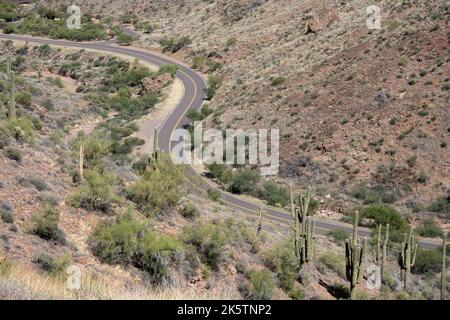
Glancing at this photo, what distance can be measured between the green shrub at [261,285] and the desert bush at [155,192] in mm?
5079

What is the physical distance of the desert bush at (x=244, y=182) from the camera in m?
50.8

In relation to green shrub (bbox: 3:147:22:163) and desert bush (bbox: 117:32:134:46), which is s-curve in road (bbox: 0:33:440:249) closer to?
desert bush (bbox: 117:32:134:46)

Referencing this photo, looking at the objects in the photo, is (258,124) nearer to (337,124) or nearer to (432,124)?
(337,124)

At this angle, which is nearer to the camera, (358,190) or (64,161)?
(64,161)


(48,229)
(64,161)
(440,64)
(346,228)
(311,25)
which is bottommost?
(346,228)

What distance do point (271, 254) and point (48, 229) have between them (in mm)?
9310

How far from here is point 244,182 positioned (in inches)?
2016

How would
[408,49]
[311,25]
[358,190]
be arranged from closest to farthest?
[358,190], [408,49], [311,25]

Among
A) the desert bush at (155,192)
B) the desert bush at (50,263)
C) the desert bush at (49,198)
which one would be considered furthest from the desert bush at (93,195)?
the desert bush at (50,263)

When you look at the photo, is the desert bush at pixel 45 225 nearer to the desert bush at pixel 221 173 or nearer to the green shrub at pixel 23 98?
the green shrub at pixel 23 98

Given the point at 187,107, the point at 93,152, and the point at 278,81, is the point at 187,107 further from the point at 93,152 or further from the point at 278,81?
the point at 93,152

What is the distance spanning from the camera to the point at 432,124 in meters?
51.8

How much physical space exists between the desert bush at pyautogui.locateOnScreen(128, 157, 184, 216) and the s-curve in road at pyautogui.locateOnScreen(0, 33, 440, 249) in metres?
16.3
